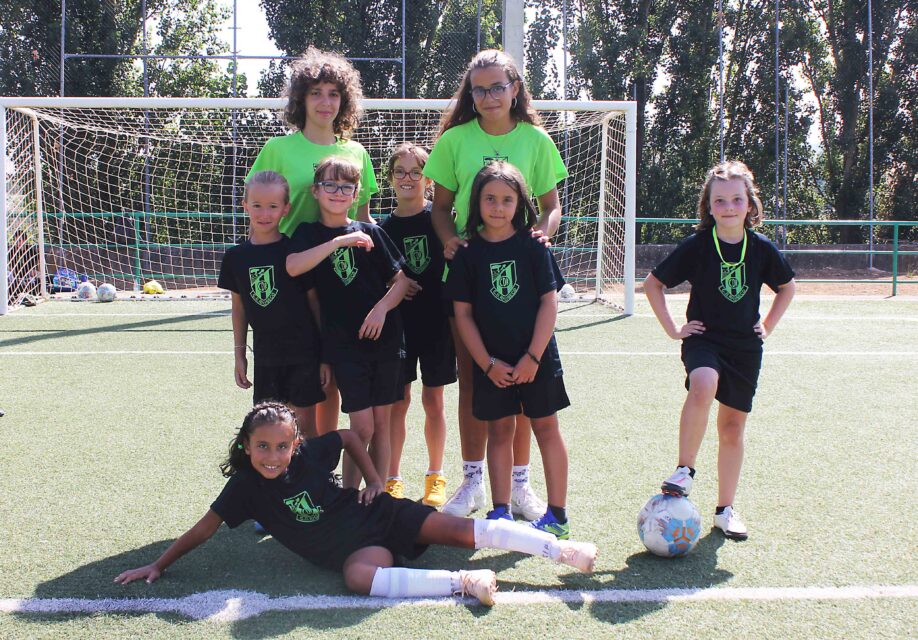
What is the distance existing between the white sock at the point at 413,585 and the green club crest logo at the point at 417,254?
1358mm

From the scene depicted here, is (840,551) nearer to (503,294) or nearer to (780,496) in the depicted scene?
(780,496)

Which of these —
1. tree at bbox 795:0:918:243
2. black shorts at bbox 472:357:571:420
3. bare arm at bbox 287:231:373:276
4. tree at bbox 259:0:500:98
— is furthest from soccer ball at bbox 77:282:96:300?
tree at bbox 795:0:918:243

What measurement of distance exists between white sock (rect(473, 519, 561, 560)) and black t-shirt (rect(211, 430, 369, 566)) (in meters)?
0.41

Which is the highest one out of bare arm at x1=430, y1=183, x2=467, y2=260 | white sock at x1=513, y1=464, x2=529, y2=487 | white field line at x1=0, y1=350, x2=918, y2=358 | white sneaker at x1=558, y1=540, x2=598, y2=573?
bare arm at x1=430, y1=183, x2=467, y2=260

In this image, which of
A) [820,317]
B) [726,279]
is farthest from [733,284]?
[820,317]

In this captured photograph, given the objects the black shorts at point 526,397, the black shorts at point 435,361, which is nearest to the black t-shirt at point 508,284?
the black shorts at point 526,397

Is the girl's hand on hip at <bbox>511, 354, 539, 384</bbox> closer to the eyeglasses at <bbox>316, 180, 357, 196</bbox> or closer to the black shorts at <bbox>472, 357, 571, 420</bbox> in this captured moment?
the black shorts at <bbox>472, 357, 571, 420</bbox>

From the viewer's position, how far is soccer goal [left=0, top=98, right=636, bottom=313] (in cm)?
1044

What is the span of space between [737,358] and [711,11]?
56.9ft

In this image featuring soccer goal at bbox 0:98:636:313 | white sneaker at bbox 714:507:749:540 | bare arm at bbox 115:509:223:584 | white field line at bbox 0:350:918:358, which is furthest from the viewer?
soccer goal at bbox 0:98:636:313

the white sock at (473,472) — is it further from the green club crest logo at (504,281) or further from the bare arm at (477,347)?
the green club crest logo at (504,281)

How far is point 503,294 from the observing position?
302cm

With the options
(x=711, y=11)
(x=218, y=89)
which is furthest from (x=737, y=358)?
(x=711, y=11)

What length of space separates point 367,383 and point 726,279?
147 cm
